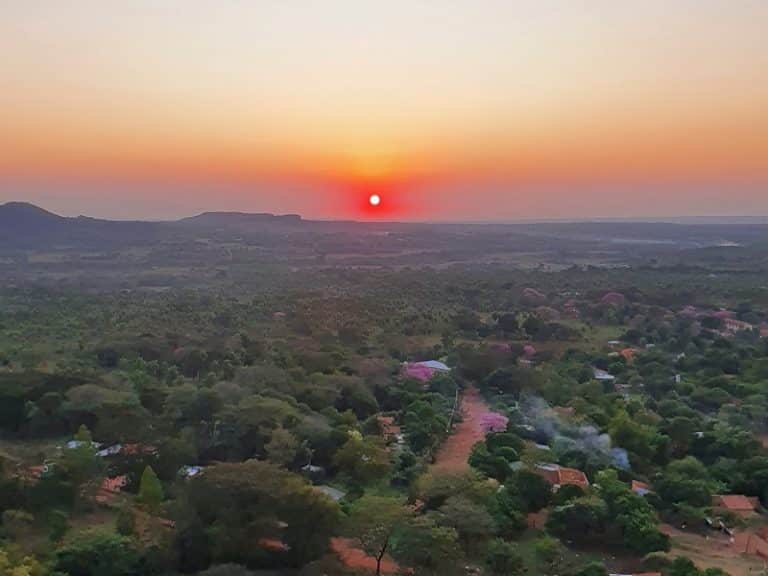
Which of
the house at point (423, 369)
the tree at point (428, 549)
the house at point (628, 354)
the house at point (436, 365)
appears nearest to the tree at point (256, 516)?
the tree at point (428, 549)

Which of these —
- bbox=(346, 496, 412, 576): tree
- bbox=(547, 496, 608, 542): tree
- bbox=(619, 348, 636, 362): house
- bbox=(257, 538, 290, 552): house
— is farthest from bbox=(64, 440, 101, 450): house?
bbox=(619, 348, 636, 362): house

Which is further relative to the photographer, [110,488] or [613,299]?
[613,299]

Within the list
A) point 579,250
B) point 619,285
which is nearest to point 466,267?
point 619,285

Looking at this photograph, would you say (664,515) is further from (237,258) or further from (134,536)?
(237,258)

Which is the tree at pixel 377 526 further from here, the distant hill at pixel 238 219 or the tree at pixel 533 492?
the distant hill at pixel 238 219

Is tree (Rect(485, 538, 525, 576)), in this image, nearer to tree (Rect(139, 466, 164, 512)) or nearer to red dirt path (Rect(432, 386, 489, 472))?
red dirt path (Rect(432, 386, 489, 472))

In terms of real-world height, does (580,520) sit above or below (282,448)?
below

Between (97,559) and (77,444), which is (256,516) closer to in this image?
(97,559)

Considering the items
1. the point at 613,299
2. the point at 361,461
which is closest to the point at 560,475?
the point at 361,461
